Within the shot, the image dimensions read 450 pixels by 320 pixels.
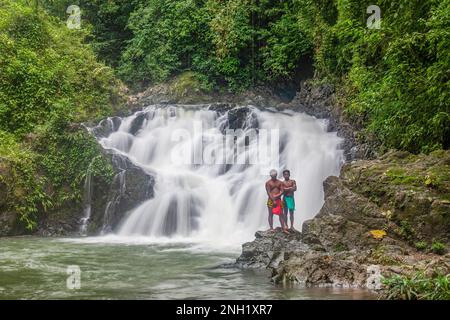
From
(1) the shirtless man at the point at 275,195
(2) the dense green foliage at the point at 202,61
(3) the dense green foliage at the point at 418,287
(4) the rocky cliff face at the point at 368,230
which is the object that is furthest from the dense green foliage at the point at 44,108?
(3) the dense green foliage at the point at 418,287

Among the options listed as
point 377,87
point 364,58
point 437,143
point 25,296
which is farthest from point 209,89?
point 25,296

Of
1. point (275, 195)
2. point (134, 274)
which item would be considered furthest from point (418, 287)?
point (275, 195)

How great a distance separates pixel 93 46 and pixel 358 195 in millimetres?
18600

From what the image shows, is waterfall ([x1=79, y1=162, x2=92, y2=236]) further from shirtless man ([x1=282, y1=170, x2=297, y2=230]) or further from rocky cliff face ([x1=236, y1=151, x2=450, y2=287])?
rocky cliff face ([x1=236, y1=151, x2=450, y2=287])

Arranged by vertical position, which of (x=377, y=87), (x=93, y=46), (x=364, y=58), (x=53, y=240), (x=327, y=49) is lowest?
(x=53, y=240)

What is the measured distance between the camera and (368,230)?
9094 millimetres

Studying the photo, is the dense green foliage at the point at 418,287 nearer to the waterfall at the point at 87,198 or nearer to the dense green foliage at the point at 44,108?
the waterfall at the point at 87,198

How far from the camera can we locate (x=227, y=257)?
10617 millimetres

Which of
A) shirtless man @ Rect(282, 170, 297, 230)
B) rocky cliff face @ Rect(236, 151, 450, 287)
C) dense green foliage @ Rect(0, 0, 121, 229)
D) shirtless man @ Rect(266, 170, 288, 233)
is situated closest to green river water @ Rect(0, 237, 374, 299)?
rocky cliff face @ Rect(236, 151, 450, 287)

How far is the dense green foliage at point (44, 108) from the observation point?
15125mm

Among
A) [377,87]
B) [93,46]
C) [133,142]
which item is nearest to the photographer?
[377,87]

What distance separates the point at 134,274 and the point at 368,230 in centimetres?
398
